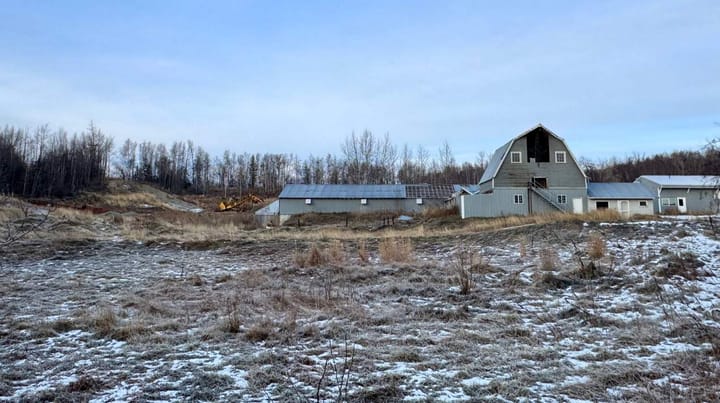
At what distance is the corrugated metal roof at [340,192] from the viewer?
1462 inches

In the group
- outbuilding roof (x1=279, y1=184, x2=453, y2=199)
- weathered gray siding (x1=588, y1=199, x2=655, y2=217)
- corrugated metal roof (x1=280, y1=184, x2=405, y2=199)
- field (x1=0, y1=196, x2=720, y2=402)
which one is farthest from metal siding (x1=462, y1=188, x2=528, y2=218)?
field (x1=0, y1=196, x2=720, y2=402)

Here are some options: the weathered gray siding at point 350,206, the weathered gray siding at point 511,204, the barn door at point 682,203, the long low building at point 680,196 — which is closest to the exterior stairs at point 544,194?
the weathered gray siding at point 511,204

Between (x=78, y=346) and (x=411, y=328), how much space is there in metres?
3.97

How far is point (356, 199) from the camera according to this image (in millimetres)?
37719

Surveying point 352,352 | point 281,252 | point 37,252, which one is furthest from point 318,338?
point 37,252

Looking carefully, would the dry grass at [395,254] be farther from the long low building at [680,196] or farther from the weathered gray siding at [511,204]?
the long low building at [680,196]

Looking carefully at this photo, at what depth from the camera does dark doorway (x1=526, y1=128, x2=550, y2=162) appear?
28609mm

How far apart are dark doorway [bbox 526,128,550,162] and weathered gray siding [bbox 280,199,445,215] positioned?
11.8 m

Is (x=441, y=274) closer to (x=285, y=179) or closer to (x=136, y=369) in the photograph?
(x=136, y=369)

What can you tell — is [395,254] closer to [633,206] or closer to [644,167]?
[633,206]

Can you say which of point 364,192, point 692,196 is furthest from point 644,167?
point 364,192

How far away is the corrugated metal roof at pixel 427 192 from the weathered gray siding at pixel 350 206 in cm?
61

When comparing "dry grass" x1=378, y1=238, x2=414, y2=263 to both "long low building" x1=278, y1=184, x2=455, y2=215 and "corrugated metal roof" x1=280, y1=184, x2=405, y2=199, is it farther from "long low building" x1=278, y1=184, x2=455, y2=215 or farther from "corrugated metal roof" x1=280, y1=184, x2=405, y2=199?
"corrugated metal roof" x1=280, y1=184, x2=405, y2=199

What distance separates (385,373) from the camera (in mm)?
3775
